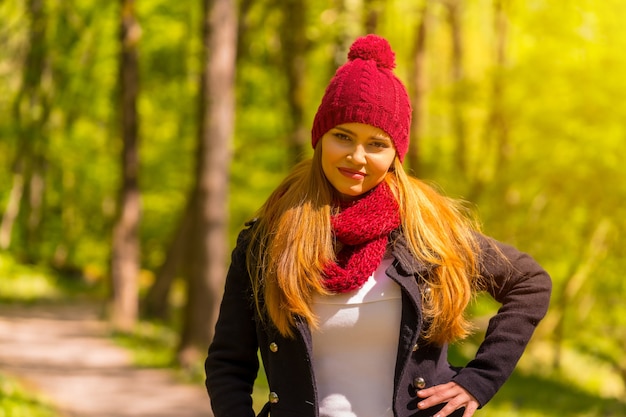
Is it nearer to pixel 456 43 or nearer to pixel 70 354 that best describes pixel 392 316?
pixel 70 354

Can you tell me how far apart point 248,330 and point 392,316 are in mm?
425

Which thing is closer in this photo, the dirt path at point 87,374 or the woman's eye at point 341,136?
the woman's eye at point 341,136

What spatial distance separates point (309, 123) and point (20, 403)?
465 inches

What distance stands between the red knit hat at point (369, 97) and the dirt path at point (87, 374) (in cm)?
695

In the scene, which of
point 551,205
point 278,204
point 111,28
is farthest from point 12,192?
point 278,204

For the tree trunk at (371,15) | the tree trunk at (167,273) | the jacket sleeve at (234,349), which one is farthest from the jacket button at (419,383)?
the tree trunk at (167,273)

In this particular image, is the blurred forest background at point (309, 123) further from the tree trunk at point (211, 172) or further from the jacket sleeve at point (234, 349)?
the jacket sleeve at point (234, 349)

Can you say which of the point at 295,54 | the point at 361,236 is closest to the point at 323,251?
the point at 361,236

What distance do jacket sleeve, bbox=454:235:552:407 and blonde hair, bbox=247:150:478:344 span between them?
2.5 inches

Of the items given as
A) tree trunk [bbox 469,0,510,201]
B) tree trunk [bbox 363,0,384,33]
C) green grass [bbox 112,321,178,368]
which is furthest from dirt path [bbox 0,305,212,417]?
tree trunk [bbox 469,0,510,201]

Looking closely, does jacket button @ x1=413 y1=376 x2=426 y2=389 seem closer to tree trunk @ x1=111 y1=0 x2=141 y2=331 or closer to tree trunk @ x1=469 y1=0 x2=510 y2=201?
tree trunk @ x1=469 y1=0 x2=510 y2=201

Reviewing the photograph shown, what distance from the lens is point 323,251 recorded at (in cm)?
270

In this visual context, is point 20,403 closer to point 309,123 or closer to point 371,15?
point 371,15

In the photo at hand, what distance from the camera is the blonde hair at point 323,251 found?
8.76 ft
